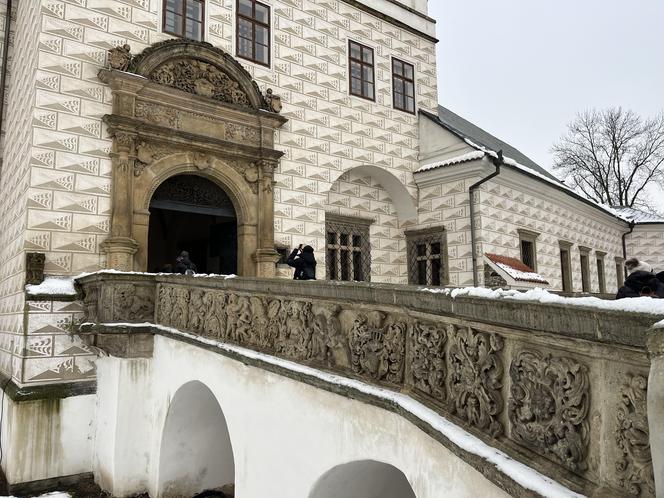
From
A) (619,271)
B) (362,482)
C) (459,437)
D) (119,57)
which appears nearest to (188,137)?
(119,57)

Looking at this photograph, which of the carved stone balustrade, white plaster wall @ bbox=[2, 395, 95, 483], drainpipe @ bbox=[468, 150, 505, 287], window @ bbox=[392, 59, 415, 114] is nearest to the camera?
the carved stone balustrade

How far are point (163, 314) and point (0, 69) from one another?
23.1 feet

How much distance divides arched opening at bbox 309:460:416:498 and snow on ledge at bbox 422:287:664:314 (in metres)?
1.72

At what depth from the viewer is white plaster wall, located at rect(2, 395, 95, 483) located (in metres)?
7.53

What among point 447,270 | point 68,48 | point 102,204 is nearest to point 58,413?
point 102,204

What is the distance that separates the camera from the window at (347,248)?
12.5 metres

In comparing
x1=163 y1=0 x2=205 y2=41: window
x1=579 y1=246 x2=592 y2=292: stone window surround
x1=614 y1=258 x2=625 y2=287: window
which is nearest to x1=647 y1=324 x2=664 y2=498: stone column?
x1=163 y1=0 x2=205 y2=41: window

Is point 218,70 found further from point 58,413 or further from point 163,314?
point 58,413

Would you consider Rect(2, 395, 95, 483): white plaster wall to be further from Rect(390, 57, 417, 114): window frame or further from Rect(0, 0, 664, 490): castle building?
Rect(390, 57, 417, 114): window frame

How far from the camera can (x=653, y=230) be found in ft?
71.2

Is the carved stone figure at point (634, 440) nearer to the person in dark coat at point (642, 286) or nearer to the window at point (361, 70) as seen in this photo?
the person in dark coat at point (642, 286)

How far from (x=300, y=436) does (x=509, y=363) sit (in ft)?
7.31

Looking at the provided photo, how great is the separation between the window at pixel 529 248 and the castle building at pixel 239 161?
0.27 ft

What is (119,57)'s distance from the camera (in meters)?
8.74
